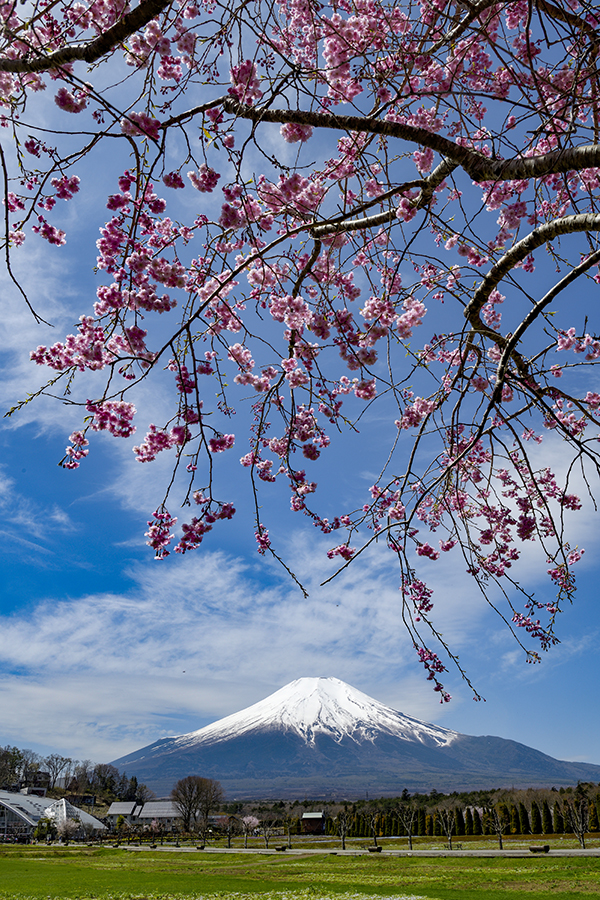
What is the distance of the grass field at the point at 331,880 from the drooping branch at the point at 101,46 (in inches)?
650

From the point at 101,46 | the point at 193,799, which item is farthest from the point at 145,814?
the point at 101,46

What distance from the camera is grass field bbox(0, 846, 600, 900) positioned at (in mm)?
14609

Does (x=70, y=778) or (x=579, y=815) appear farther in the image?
(x=70, y=778)

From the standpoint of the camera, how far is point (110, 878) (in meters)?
20.7

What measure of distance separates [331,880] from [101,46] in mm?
24442

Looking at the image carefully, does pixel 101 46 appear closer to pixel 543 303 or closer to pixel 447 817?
pixel 543 303

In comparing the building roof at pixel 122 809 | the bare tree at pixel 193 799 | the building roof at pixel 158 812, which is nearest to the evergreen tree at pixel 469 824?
the bare tree at pixel 193 799

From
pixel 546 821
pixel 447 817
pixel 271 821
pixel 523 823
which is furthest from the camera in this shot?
pixel 271 821

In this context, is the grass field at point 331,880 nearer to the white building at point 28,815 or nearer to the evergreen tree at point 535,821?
the evergreen tree at point 535,821

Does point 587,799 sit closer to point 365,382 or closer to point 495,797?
point 495,797

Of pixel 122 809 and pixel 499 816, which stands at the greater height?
pixel 499 816

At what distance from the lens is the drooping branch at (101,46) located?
2.76 m

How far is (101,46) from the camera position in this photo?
2889 mm

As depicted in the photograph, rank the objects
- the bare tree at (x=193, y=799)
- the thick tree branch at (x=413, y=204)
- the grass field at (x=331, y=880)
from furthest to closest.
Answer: the bare tree at (x=193, y=799) < the grass field at (x=331, y=880) < the thick tree branch at (x=413, y=204)
